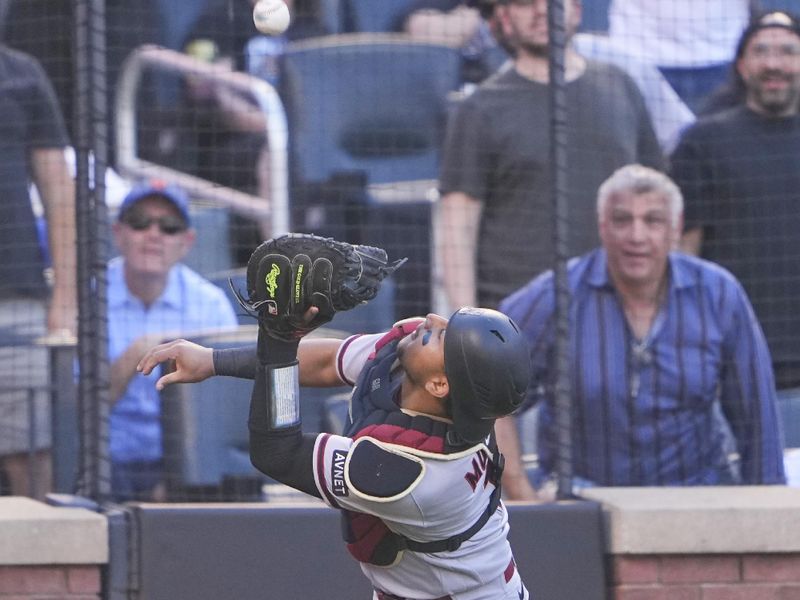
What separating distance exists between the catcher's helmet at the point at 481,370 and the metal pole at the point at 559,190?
185 centimetres

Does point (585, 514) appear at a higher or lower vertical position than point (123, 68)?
lower

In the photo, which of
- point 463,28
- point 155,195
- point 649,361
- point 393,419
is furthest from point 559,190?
point 393,419

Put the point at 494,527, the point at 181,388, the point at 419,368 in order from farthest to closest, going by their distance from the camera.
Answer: the point at 181,388
the point at 494,527
the point at 419,368

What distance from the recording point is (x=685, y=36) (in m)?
6.04

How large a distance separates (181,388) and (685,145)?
224 centimetres

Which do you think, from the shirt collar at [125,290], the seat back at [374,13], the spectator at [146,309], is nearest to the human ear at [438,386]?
the spectator at [146,309]

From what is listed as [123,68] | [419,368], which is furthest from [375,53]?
[419,368]

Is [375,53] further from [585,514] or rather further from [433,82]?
[585,514]

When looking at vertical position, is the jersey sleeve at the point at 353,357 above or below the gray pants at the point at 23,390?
above

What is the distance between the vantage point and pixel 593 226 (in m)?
5.98

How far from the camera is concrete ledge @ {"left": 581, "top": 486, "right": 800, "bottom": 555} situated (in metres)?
5.14

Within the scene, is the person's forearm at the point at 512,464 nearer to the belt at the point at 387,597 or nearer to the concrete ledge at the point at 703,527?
the concrete ledge at the point at 703,527

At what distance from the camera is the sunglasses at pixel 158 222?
5.98m

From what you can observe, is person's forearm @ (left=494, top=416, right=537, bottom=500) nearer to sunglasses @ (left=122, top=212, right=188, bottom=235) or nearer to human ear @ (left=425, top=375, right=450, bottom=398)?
sunglasses @ (left=122, top=212, right=188, bottom=235)
